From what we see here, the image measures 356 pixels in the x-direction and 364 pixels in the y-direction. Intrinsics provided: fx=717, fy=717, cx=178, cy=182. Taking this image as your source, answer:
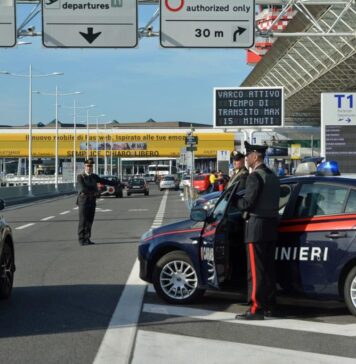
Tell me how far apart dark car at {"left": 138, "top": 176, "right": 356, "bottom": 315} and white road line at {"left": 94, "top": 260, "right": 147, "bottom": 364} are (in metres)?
0.50

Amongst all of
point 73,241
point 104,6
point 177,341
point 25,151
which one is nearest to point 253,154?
point 177,341

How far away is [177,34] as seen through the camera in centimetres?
1738

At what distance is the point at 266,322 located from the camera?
7445 mm

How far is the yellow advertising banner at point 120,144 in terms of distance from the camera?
10000 cm

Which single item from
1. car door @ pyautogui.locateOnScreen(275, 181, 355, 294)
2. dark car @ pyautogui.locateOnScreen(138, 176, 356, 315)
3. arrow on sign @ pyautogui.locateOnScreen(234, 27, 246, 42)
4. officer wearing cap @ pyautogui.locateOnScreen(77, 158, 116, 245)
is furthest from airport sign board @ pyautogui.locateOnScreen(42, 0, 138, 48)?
car door @ pyautogui.locateOnScreen(275, 181, 355, 294)

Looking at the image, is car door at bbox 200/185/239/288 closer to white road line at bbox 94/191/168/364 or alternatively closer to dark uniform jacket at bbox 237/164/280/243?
dark uniform jacket at bbox 237/164/280/243

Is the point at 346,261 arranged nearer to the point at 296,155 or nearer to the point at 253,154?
the point at 253,154

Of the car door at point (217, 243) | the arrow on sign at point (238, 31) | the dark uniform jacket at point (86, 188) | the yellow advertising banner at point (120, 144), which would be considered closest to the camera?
the car door at point (217, 243)

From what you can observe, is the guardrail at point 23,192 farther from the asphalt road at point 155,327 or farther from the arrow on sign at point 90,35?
the asphalt road at point 155,327

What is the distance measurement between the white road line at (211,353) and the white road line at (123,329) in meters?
0.11

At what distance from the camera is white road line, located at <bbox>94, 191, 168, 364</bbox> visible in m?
6.07

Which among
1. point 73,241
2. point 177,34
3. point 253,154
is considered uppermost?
point 177,34

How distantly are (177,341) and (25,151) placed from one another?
317 ft

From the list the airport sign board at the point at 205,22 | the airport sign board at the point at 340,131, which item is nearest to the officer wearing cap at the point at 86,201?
the airport sign board at the point at 205,22
